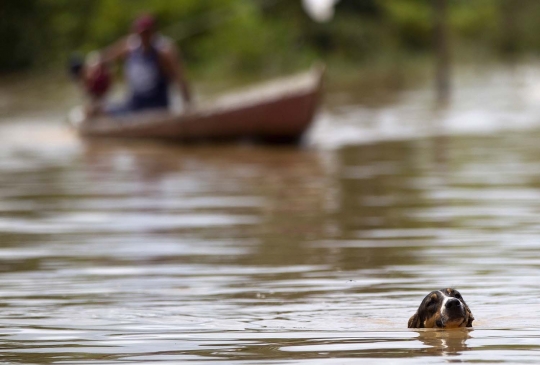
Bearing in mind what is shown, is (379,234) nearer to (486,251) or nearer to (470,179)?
(486,251)

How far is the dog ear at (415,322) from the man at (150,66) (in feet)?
35.9

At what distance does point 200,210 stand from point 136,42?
23.1 feet

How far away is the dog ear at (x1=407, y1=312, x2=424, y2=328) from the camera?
5688 millimetres

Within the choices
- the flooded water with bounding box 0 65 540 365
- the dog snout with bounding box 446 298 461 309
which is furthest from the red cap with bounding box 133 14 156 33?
the dog snout with bounding box 446 298 461 309

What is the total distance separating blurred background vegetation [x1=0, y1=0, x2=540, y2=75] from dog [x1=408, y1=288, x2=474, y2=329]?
34193 millimetres

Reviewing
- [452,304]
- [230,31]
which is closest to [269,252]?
[452,304]

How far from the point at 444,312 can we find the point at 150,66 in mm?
11649

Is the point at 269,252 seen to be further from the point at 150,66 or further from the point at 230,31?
the point at 230,31

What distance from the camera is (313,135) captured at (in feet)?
Result: 59.6

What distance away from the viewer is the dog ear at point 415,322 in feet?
18.7

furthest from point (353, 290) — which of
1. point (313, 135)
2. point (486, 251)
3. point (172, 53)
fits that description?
point (313, 135)

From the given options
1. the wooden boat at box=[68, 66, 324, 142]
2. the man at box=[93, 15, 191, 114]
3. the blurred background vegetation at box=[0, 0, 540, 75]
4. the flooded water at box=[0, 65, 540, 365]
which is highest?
the blurred background vegetation at box=[0, 0, 540, 75]

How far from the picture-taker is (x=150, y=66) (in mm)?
16906

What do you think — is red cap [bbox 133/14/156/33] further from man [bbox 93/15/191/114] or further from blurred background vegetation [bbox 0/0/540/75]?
blurred background vegetation [bbox 0/0/540/75]
